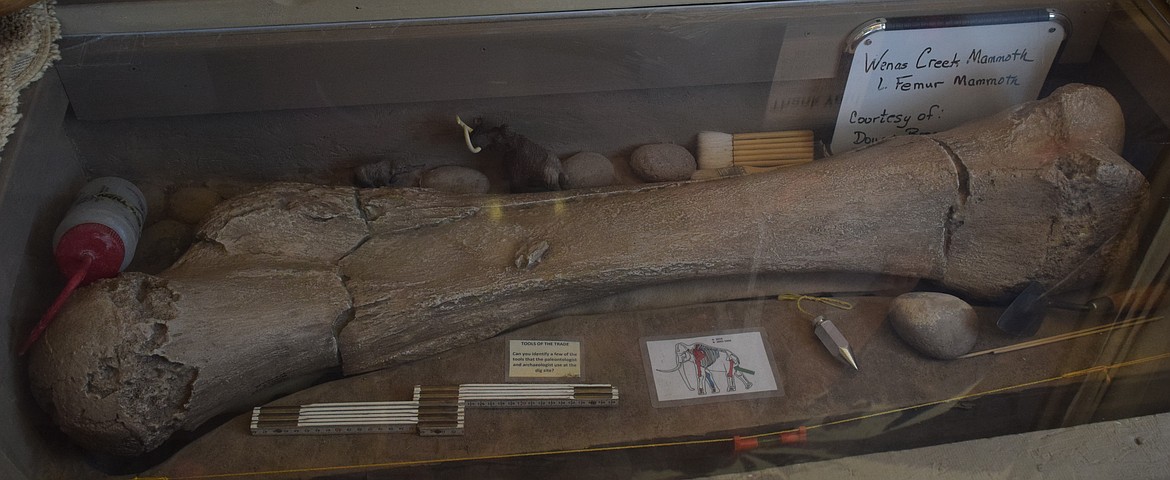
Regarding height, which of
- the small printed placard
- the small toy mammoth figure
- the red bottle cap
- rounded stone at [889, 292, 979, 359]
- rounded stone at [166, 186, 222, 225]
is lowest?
the small printed placard

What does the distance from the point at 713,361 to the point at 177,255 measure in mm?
1545

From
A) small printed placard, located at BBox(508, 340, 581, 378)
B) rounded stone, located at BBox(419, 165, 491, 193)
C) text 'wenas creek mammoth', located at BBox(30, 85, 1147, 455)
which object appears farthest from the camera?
rounded stone, located at BBox(419, 165, 491, 193)

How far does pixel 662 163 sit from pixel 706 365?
2.56 feet

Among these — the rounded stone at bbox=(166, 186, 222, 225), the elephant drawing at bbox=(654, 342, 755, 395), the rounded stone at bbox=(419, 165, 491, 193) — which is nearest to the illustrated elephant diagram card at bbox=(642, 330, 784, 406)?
the elephant drawing at bbox=(654, 342, 755, 395)

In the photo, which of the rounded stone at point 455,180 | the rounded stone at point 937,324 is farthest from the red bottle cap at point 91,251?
the rounded stone at point 937,324

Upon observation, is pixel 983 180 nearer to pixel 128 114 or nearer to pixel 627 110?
pixel 627 110

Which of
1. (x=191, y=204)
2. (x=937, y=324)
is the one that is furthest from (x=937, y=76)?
(x=191, y=204)

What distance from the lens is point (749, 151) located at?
3037 millimetres

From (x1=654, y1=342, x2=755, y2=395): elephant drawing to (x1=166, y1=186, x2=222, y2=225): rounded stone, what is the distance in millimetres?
1468

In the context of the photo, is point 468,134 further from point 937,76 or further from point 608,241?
point 937,76

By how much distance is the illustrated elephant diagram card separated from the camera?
2.44m

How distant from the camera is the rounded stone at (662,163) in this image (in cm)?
297

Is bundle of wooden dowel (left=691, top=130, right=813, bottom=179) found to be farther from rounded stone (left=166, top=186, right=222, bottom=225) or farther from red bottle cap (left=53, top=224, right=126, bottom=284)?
red bottle cap (left=53, top=224, right=126, bottom=284)

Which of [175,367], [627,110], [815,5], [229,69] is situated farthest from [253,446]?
[815,5]
